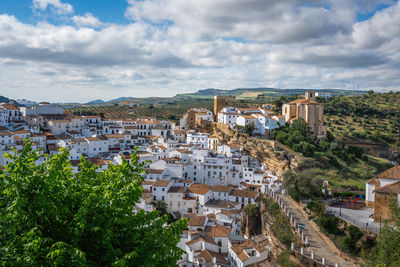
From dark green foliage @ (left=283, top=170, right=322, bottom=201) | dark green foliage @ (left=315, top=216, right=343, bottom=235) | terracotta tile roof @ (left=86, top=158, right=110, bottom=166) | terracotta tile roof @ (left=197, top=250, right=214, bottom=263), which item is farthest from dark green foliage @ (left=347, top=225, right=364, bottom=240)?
terracotta tile roof @ (left=86, top=158, right=110, bottom=166)

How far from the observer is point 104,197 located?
632 cm

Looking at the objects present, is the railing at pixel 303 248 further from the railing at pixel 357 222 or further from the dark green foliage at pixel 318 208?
the railing at pixel 357 222

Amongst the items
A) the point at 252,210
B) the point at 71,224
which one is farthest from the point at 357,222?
the point at 71,224

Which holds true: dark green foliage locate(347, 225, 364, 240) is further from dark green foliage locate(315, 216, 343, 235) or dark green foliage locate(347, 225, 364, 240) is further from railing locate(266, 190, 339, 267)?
railing locate(266, 190, 339, 267)

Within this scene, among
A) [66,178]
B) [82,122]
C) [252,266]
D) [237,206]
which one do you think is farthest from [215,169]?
[66,178]

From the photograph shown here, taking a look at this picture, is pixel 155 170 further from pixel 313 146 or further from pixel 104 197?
pixel 104 197

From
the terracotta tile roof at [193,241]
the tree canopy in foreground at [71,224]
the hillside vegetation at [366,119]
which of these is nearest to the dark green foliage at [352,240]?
the terracotta tile roof at [193,241]

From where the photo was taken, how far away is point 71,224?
245 inches

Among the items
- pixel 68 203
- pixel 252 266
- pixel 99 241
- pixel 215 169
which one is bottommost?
pixel 252 266

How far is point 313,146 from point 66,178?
3968cm

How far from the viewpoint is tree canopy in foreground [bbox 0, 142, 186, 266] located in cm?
539

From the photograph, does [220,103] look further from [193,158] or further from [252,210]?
[252,210]

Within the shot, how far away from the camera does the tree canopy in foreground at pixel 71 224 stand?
539 centimetres

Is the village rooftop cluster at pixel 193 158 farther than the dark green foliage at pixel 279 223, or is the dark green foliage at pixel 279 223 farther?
the village rooftop cluster at pixel 193 158
